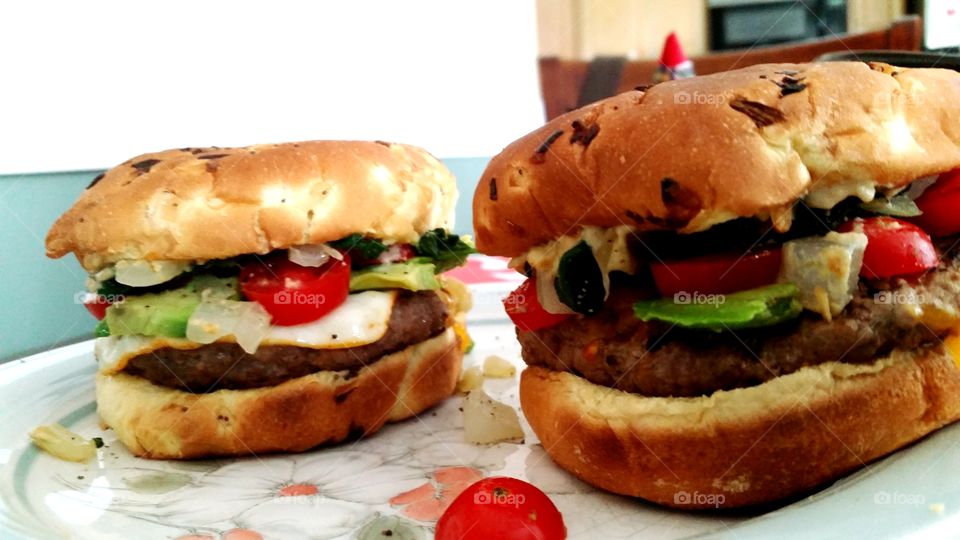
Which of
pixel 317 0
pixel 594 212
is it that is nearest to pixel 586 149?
pixel 594 212

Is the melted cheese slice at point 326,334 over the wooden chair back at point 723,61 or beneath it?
beneath

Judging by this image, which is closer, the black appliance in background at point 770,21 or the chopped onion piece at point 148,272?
the chopped onion piece at point 148,272

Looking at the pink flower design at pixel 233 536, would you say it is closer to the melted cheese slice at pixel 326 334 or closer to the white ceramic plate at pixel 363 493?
the white ceramic plate at pixel 363 493

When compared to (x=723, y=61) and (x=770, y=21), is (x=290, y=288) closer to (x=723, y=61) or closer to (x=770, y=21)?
(x=723, y=61)

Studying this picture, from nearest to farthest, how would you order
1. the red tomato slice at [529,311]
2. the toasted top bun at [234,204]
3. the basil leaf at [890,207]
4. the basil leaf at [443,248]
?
the basil leaf at [890,207] → the red tomato slice at [529,311] → the toasted top bun at [234,204] → the basil leaf at [443,248]

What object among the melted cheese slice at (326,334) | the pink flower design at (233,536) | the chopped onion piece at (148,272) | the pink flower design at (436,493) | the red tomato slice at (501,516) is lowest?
the pink flower design at (436,493)

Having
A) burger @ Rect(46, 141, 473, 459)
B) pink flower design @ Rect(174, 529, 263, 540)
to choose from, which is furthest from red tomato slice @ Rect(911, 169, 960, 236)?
pink flower design @ Rect(174, 529, 263, 540)

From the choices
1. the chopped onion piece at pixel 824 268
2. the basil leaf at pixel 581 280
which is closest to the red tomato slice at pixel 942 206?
the chopped onion piece at pixel 824 268
